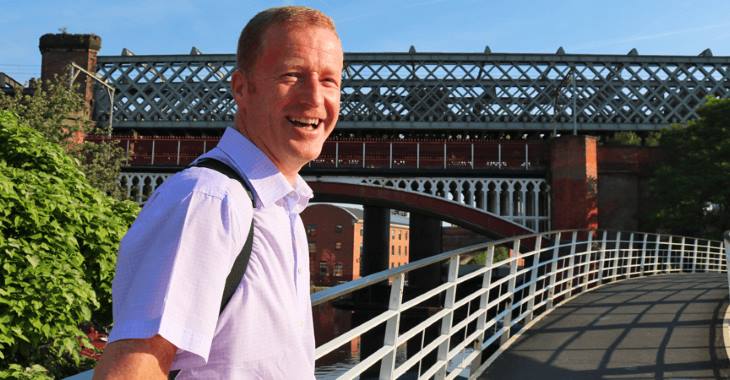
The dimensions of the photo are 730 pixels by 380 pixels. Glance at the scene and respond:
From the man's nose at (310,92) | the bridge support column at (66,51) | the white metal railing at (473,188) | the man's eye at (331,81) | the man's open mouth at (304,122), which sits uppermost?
the bridge support column at (66,51)

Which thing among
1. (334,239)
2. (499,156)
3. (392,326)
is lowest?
(334,239)

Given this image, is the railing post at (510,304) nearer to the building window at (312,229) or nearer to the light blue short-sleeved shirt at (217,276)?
the light blue short-sleeved shirt at (217,276)

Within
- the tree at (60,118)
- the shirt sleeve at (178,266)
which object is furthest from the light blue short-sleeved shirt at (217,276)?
the tree at (60,118)

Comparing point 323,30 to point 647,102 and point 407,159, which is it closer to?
point 407,159

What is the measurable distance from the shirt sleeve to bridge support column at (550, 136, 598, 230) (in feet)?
77.2

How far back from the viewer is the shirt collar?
130 centimetres

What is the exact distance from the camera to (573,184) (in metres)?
23.6

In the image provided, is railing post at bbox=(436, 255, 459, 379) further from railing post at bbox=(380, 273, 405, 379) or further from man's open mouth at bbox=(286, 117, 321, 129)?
man's open mouth at bbox=(286, 117, 321, 129)

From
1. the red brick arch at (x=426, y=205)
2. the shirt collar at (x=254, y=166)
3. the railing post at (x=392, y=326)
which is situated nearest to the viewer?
the shirt collar at (x=254, y=166)

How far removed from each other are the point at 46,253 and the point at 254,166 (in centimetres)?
589

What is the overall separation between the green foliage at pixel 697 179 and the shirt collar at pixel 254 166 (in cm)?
2717

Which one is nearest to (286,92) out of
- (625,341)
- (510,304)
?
(510,304)

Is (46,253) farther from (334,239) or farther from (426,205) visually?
(334,239)

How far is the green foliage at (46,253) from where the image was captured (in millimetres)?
5934
